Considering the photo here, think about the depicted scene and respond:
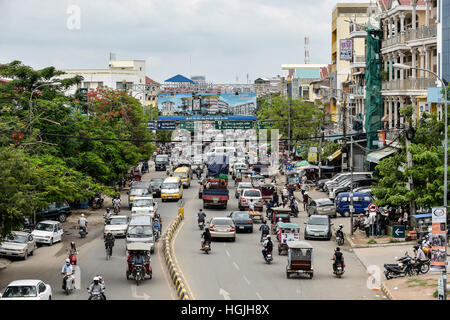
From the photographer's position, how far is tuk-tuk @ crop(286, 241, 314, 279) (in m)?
30.9

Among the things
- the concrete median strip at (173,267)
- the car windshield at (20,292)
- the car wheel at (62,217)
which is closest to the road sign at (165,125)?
the car wheel at (62,217)

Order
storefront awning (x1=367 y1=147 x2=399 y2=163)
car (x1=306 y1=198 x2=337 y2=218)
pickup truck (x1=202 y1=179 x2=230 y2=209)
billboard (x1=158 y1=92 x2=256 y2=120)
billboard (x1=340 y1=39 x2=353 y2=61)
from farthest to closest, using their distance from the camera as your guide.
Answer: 1. billboard (x1=158 y1=92 x2=256 y2=120)
2. billboard (x1=340 y1=39 x2=353 y2=61)
3. storefront awning (x1=367 y1=147 x2=399 y2=163)
4. pickup truck (x1=202 y1=179 x2=230 y2=209)
5. car (x1=306 y1=198 x2=337 y2=218)

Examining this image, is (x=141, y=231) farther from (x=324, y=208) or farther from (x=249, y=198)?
(x=324, y=208)

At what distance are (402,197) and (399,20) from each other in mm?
25842

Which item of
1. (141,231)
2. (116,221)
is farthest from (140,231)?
(116,221)

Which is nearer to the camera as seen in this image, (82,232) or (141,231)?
(141,231)

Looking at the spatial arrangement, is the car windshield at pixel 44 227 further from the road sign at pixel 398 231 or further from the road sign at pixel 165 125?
the road sign at pixel 165 125

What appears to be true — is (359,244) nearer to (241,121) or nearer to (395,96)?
(395,96)

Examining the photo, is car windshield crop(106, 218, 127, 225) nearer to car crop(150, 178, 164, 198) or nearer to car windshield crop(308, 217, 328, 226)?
car windshield crop(308, 217, 328, 226)

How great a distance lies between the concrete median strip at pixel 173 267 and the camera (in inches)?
1039

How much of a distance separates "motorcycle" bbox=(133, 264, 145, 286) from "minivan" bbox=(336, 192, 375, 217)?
23375 mm

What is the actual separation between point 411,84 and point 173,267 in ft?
95.6

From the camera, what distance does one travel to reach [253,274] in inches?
1256

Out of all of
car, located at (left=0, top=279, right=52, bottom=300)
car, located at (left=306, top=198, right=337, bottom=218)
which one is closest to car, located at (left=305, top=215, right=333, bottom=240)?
car, located at (left=306, top=198, right=337, bottom=218)
